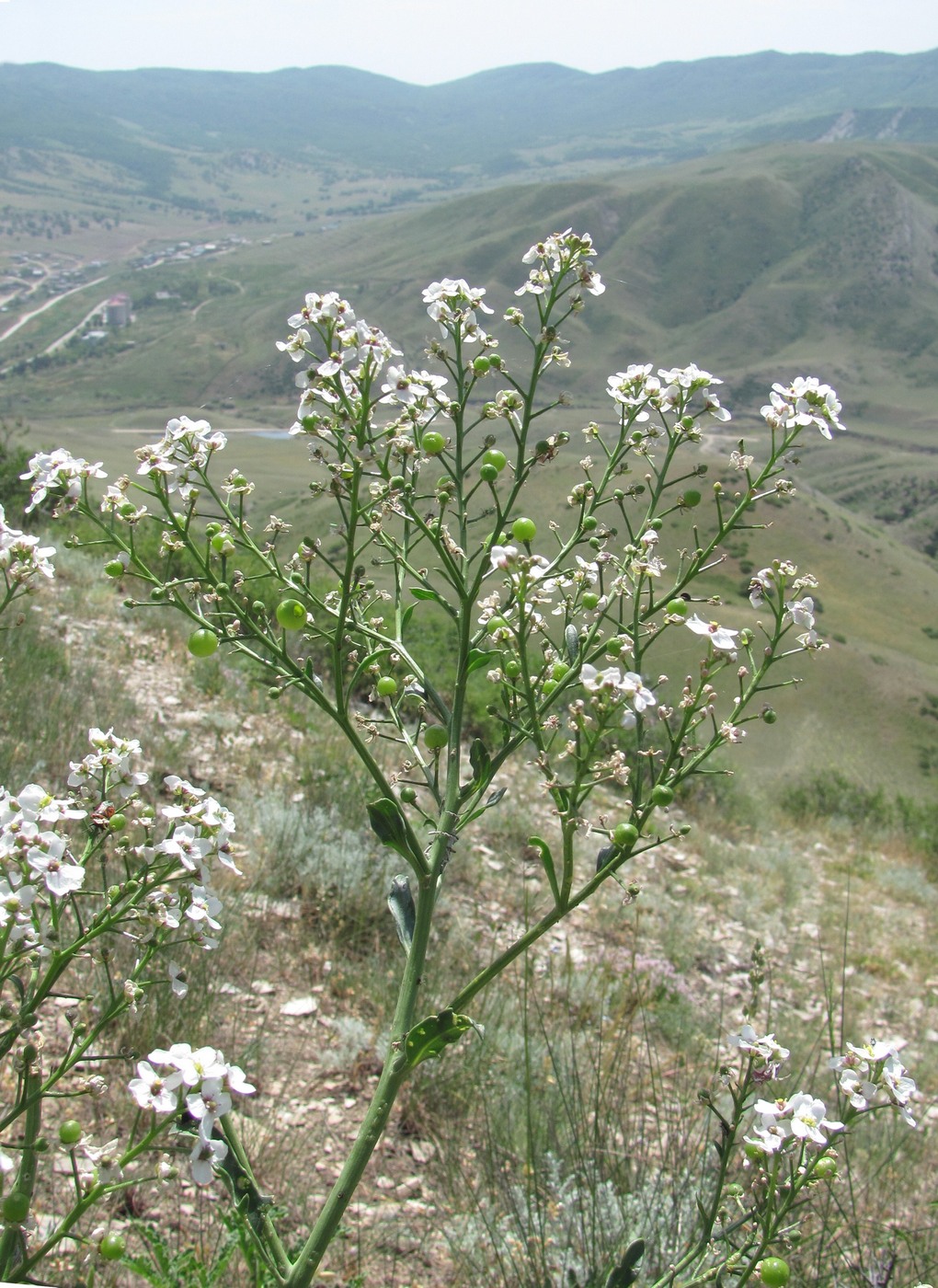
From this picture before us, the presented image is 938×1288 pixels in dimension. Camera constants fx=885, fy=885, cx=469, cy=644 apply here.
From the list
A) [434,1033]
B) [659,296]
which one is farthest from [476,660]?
[659,296]

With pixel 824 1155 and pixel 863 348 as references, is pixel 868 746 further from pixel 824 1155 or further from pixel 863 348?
pixel 863 348

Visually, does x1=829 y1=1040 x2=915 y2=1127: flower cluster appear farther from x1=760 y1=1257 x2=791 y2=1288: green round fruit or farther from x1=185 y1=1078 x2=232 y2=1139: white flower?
x1=185 y1=1078 x2=232 y2=1139: white flower

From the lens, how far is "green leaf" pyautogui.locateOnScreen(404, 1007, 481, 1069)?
151 centimetres

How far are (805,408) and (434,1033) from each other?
1.46 m

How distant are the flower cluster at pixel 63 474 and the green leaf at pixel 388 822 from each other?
84cm

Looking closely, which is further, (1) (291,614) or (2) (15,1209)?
(1) (291,614)

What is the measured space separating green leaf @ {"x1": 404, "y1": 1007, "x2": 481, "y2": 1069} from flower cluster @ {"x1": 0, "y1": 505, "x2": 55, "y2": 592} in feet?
3.50

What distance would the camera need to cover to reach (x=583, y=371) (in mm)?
110125

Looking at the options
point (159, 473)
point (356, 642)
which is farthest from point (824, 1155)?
point (159, 473)

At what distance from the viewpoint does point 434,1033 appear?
1.52m

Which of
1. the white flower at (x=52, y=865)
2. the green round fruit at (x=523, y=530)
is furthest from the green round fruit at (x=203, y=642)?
the green round fruit at (x=523, y=530)

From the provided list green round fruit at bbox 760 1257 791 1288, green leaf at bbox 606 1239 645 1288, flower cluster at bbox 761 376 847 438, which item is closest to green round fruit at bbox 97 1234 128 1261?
green leaf at bbox 606 1239 645 1288

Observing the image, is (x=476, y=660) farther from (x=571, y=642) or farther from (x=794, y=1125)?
(x=794, y=1125)

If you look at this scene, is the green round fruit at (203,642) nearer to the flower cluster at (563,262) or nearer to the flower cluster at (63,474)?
the flower cluster at (63,474)
